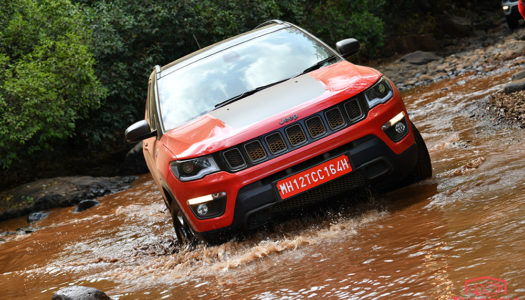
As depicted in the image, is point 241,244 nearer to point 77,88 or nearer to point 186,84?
point 186,84

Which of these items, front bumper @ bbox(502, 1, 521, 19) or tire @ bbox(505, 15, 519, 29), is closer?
front bumper @ bbox(502, 1, 521, 19)

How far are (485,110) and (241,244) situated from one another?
4.87 meters

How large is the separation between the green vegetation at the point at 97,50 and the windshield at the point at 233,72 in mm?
7567

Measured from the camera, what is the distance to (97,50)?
16281 mm

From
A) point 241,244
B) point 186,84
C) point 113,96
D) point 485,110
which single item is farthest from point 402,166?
point 113,96

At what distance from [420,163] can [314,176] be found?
1.17 m

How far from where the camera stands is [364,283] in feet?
11.5

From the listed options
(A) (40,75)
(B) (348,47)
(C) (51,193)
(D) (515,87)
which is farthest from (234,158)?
(A) (40,75)

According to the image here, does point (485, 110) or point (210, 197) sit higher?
point (210, 197)

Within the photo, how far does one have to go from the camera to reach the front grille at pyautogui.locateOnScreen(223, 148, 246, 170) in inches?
183

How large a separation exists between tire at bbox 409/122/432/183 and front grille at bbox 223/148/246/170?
→ 1.48m

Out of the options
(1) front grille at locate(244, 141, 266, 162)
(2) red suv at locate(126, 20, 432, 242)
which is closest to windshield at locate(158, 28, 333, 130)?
(2) red suv at locate(126, 20, 432, 242)

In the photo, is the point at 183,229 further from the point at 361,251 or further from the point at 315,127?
the point at 361,251

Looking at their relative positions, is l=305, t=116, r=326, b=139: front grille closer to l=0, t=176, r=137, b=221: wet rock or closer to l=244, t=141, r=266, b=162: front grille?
l=244, t=141, r=266, b=162: front grille
